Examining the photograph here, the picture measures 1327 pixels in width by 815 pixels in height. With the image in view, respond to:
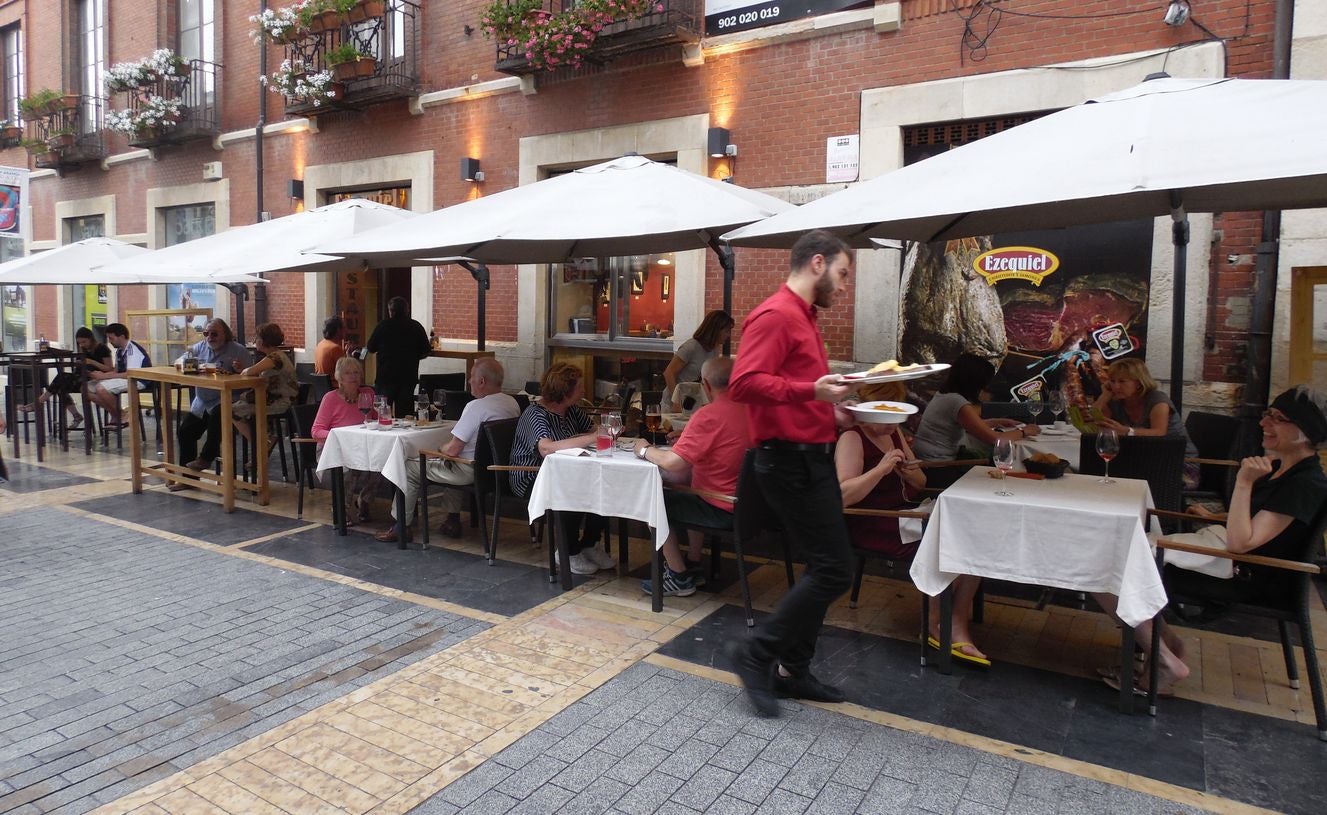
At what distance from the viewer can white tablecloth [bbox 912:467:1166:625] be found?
11.4 feet

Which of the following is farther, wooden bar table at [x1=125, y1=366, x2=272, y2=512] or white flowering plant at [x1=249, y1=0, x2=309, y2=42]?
white flowering plant at [x1=249, y1=0, x2=309, y2=42]

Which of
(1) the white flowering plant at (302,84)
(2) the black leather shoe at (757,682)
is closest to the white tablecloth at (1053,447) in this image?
(2) the black leather shoe at (757,682)

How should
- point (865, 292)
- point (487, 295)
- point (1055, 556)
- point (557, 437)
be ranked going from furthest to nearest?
point (487, 295)
point (865, 292)
point (557, 437)
point (1055, 556)

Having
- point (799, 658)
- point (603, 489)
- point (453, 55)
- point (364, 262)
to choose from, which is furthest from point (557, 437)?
point (453, 55)

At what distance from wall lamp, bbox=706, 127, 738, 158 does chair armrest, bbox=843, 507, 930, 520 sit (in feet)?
17.4

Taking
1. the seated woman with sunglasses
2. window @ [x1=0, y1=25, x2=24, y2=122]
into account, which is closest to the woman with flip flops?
the seated woman with sunglasses

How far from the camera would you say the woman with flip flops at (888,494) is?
4.11 metres

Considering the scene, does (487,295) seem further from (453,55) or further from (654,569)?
(654,569)

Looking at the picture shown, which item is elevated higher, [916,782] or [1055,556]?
[1055,556]

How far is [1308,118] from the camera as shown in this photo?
337cm

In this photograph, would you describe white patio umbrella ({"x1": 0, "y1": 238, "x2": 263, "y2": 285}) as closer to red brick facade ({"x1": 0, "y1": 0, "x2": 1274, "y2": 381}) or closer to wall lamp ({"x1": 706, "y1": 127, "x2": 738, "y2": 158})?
red brick facade ({"x1": 0, "y1": 0, "x2": 1274, "y2": 381})

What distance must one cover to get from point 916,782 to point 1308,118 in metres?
2.95

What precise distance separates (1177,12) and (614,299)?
5920 millimetres

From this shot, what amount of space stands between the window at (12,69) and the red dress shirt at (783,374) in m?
20.9
